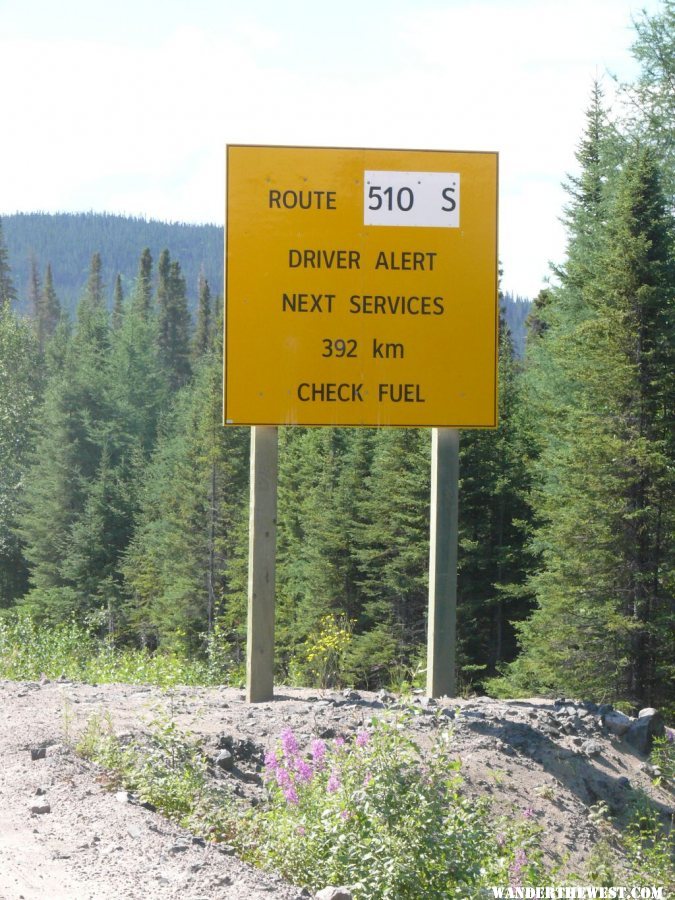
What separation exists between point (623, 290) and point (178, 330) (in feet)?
296

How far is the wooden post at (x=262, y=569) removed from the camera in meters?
8.63

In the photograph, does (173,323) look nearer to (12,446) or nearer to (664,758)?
(12,446)

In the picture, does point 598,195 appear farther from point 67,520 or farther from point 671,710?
point 67,520

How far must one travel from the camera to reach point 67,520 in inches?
1980

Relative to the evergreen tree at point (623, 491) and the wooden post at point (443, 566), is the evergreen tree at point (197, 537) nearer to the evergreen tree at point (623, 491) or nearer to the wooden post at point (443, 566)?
the evergreen tree at point (623, 491)

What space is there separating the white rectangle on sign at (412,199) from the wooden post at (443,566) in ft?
5.79

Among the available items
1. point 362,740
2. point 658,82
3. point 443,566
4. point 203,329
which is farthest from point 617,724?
point 203,329

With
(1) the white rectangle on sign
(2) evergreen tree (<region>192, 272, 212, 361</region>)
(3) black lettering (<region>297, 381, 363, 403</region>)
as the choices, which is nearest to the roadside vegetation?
(3) black lettering (<region>297, 381, 363, 403</region>)

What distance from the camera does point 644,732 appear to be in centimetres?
865

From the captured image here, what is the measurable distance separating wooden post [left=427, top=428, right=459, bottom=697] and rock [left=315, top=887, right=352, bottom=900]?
407 centimetres

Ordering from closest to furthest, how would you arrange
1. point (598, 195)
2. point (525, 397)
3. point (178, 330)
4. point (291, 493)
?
point (598, 195) < point (525, 397) < point (291, 493) < point (178, 330)

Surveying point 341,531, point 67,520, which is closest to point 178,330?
point 67,520

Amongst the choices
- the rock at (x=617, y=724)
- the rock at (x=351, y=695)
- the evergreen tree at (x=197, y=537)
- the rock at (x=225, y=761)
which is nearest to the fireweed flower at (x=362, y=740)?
the rock at (x=225, y=761)

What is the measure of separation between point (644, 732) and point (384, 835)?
4615 mm
